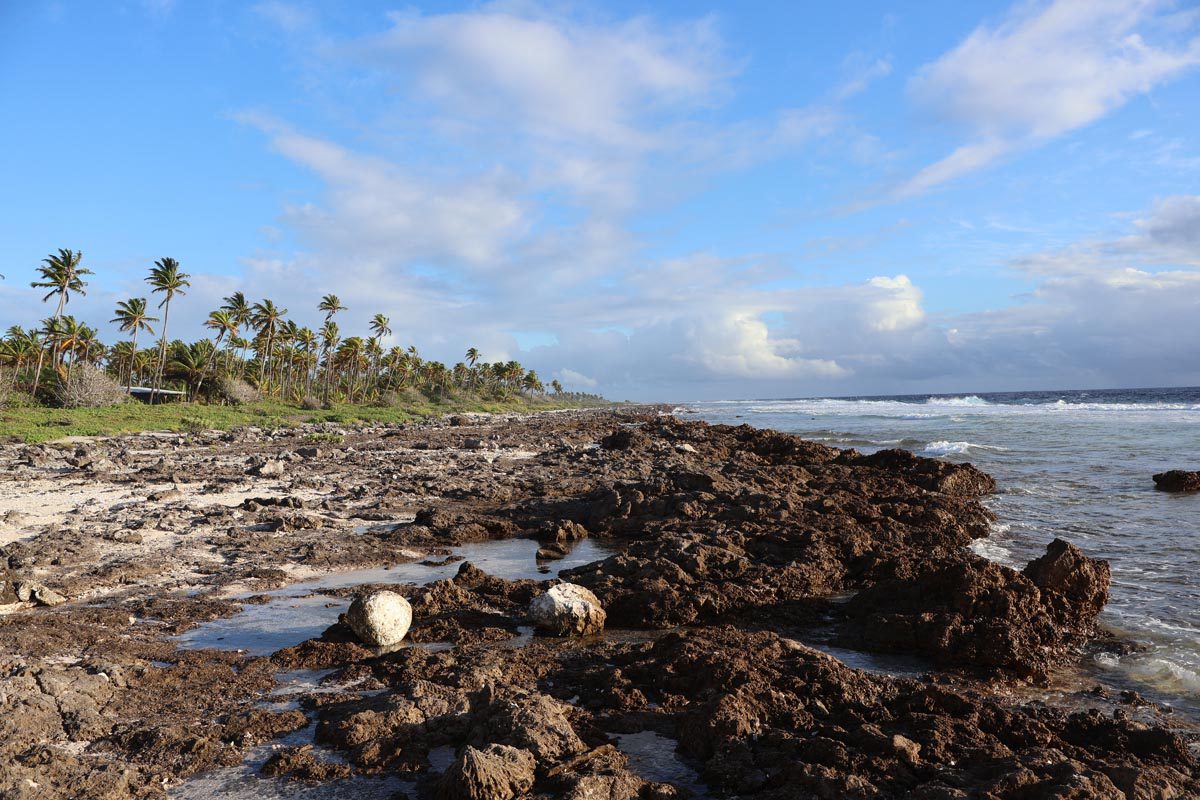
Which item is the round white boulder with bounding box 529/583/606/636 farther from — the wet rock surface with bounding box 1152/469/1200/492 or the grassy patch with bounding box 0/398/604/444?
the grassy patch with bounding box 0/398/604/444

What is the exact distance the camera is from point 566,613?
6969 mm

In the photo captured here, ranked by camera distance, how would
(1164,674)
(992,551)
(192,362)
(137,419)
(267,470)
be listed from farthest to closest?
(192,362) → (137,419) → (267,470) → (992,551) → (1164,674)

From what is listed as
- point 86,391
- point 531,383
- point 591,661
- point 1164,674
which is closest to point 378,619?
point 591,661

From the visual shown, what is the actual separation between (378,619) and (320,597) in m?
2.19

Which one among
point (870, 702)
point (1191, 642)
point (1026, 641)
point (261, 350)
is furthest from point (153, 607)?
point (261, 350)

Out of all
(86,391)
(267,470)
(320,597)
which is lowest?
(320,597)

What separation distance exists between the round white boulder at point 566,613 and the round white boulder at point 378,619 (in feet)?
4.39

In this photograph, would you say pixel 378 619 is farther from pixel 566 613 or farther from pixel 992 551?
pixel 992 551

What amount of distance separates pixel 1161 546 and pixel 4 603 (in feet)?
51.4

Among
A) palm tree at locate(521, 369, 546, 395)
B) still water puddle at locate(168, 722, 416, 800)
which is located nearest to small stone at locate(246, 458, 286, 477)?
still water puddle at locate(168, 722, 416, 800)

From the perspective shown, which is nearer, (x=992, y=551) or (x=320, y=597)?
(x=320, y=597)

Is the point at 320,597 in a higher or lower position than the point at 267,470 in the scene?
lower

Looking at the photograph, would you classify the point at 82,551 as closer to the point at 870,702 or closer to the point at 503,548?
the point at 503,548

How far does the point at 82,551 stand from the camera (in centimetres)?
955
